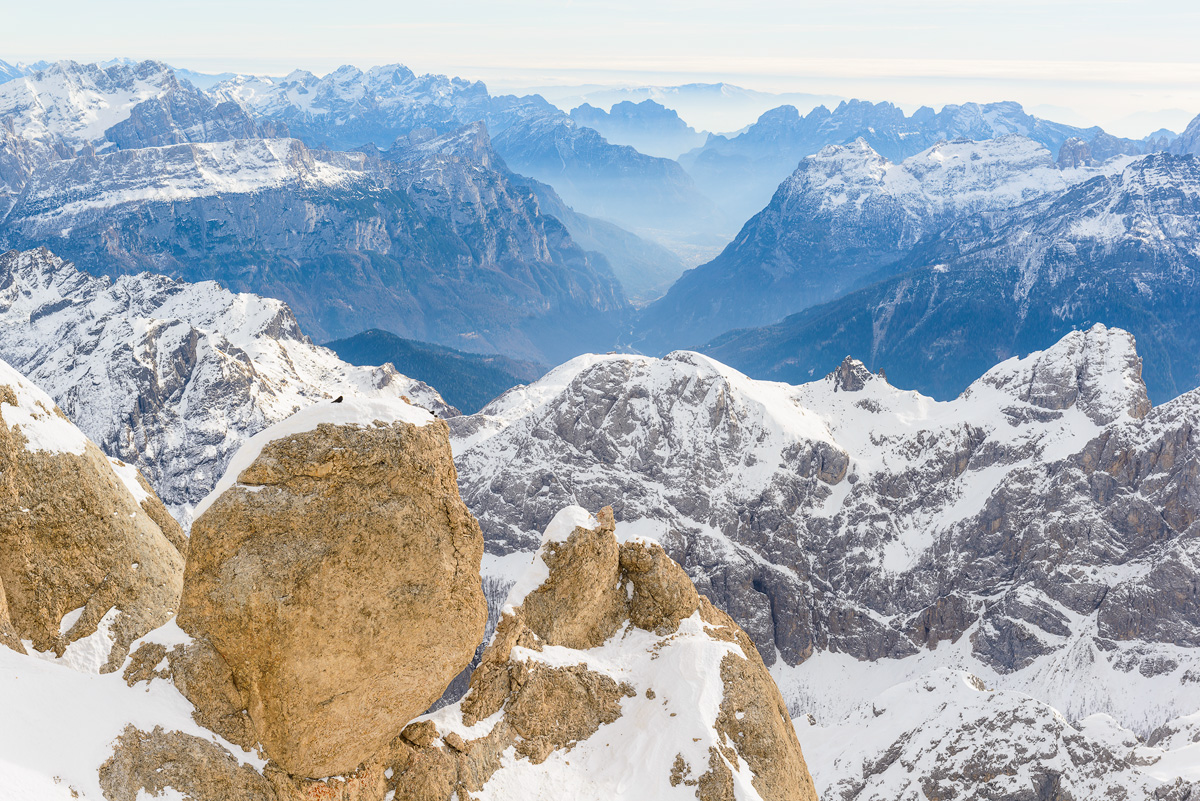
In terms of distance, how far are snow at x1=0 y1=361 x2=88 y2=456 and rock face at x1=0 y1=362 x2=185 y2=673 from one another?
6 cm

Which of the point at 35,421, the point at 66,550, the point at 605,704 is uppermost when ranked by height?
the point at 35,421

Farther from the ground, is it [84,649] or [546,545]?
[84,649]

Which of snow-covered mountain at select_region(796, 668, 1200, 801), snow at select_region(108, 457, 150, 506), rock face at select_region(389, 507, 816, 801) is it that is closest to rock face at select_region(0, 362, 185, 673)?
snow at select_region(108, 457, 150, 506)

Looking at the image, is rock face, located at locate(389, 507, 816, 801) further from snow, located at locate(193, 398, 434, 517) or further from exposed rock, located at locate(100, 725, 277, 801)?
snow, located at locate(193, 398, 434, 517)

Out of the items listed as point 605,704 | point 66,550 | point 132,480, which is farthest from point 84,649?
point 605,704

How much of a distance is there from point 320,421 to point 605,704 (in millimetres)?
29189

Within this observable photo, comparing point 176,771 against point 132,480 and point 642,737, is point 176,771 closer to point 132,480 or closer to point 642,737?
point 132,480

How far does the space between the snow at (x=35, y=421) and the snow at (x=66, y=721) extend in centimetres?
1016

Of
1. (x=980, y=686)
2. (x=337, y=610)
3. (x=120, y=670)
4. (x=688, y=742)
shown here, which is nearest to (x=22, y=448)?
(x=120, y=670)

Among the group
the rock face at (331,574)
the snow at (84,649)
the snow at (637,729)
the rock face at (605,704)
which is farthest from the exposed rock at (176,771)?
the snow at (637,729)

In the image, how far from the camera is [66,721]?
30953 mm

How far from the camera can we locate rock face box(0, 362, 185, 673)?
35250 millimetres

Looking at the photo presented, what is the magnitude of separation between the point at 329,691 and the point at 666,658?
2699 centimetres

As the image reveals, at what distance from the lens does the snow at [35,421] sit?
3666 centimetres
